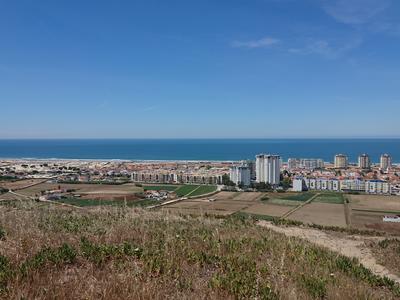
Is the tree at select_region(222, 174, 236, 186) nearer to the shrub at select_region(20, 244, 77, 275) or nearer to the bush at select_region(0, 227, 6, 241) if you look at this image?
the bush at select_region(0, 227, 6, 241)

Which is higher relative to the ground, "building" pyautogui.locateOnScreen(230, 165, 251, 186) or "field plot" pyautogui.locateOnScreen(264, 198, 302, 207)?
"building" pyautogui.locateOnScreen(230, 165, 251, 186)

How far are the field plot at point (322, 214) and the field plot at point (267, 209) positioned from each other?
5.49 ft

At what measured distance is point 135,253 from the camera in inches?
193

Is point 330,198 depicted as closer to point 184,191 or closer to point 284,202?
point 284,202

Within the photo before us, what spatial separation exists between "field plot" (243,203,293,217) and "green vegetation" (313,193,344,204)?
989cm

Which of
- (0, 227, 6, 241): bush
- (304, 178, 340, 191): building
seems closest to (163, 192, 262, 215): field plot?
(304, 178, 340, 191): building

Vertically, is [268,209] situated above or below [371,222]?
below

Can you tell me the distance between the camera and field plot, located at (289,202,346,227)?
34791mm

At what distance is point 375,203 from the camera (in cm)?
4969

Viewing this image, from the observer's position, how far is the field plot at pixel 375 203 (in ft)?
149

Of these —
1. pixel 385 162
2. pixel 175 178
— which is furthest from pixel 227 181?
pixel 385 162

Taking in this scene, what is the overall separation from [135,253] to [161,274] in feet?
2.49

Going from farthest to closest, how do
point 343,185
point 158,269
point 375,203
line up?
1. point 343,185
2. point 375,203
3. point 158,269

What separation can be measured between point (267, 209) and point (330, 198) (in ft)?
55.8
